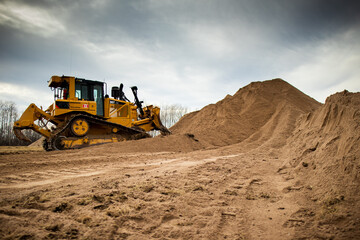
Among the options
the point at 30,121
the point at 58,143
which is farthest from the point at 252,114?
the point at 30,121

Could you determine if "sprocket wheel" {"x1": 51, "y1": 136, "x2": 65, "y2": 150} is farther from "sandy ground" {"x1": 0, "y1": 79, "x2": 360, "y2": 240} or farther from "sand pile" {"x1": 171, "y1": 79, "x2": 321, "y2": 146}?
"sand pile" {"x1": 171, "y1": 79, "x2": 321, "y2": 146}

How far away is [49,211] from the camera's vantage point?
2701mm

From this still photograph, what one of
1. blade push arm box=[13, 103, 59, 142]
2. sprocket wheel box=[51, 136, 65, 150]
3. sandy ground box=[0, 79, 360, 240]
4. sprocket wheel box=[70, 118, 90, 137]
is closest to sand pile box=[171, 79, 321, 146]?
sprocket wheel box=[70, 118, 90, 137]

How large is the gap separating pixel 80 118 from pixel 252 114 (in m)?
13.0

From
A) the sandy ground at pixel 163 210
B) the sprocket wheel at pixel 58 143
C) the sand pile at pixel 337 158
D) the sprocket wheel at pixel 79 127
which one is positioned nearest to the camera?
the sandy ground at pixel 163 210

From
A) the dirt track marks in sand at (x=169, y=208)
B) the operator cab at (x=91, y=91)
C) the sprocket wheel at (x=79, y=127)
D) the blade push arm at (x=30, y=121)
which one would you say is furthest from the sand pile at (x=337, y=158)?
the blade push arm at (x=30, y=121)

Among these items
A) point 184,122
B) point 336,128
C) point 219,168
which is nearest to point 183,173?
point 219,168

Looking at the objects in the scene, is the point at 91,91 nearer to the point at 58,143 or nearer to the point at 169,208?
the point at 58,143

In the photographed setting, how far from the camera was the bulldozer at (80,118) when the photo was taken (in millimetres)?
12117

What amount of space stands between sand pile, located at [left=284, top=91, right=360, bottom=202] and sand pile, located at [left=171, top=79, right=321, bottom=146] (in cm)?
736

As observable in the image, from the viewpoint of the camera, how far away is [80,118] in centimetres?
1276

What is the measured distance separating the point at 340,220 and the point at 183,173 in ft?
9.60

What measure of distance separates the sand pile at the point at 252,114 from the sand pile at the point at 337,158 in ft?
24.2

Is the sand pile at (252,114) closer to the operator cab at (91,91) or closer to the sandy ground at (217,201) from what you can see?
the operator cab at (91,91)
